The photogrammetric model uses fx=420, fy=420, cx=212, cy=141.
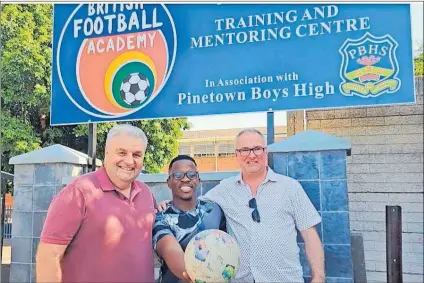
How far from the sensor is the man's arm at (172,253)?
2.20 m

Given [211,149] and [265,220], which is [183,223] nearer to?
[265,220]

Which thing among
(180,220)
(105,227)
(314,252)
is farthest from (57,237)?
(314,252)

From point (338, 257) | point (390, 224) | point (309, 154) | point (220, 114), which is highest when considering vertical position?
point (220, 114)

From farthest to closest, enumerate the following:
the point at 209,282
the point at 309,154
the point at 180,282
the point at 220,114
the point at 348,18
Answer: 1. the point at 220,114
2. the point at 348,18
3. the point at 309,154
4. the point at 180,282
5. the point at 209,282

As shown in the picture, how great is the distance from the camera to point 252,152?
2479 millimetres

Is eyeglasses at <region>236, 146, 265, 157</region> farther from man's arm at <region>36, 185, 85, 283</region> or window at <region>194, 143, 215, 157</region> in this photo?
window at <region>194, 143, 215, 157</region>

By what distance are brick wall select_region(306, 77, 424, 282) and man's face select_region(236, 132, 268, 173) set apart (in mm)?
2147

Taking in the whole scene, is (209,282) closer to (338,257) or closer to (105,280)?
(105,280)

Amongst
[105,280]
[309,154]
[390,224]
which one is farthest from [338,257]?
[105,280]

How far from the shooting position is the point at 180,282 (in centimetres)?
228

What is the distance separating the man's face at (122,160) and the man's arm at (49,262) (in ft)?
1.47

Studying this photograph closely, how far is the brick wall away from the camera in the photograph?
4.11 meters

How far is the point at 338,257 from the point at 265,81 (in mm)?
1669

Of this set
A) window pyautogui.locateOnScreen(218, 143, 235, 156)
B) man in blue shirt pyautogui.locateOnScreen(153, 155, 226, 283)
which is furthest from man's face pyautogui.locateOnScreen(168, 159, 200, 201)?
window pyautogui.locateOnScreen(218, 143, 235, 156)
